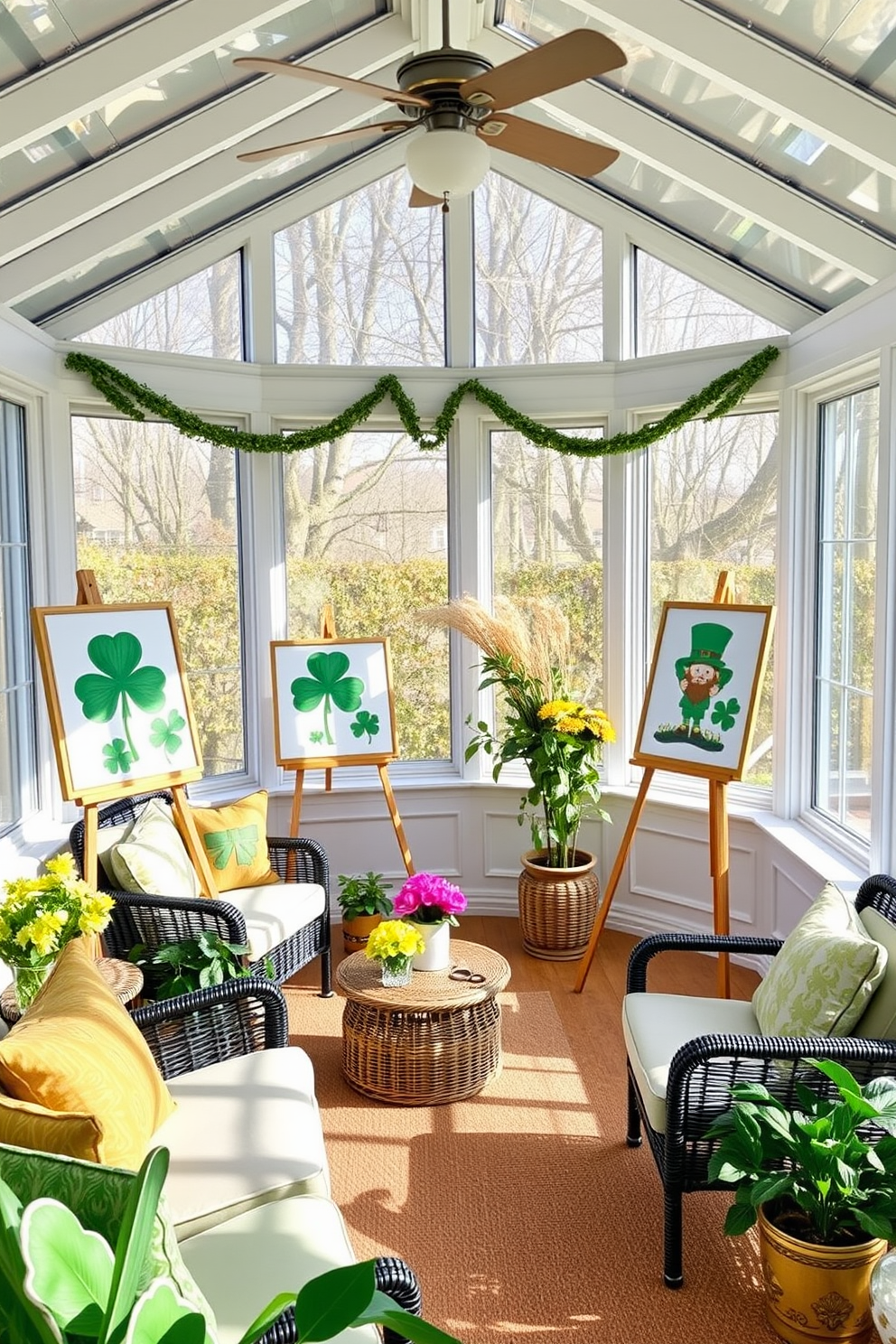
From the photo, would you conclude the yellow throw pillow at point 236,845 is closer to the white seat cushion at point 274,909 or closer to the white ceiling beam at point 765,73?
the white seat cushion at point 274,909

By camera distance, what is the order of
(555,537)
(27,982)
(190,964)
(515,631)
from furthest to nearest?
(555,537) < (515,631) < (190,964) < (27,982)

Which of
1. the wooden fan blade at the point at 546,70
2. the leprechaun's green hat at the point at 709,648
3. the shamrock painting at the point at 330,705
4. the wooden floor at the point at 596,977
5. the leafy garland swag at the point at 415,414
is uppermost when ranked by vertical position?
the wooden fan blade at the point at 546,70

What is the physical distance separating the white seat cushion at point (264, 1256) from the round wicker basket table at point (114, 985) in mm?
733

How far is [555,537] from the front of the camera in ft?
16.9

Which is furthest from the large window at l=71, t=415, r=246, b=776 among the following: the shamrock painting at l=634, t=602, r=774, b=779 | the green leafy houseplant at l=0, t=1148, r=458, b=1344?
the green leafy houseplant at l=0, t=1148, r=458, b=1344

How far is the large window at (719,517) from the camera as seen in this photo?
4559 mm

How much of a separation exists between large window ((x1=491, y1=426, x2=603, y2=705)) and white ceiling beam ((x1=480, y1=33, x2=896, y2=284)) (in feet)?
4.47

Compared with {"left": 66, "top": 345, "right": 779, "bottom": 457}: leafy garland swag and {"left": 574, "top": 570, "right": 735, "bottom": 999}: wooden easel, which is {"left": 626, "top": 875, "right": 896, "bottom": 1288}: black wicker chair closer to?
{"left": 574, "top": 570, "right": 735, "bottom": 999}: wooden easel

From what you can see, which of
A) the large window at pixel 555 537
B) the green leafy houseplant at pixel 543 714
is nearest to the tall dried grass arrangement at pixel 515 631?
the green leafy houseplant at pixel 543 714

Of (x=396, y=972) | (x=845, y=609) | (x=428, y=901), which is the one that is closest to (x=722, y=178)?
(x=845, y=609)

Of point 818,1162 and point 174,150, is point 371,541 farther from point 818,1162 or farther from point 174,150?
point 818,1162

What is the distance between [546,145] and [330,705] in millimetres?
2628

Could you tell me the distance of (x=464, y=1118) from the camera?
3.32 metres

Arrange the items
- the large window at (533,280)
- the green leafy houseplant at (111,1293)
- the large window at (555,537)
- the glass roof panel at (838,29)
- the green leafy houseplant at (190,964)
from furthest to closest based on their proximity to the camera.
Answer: the large window at (555,537), the large window at (533,280), the green leafy houseplant at (190,964), the glass roof panel at (838,29), the green leafy houseplant at (111,1293)
